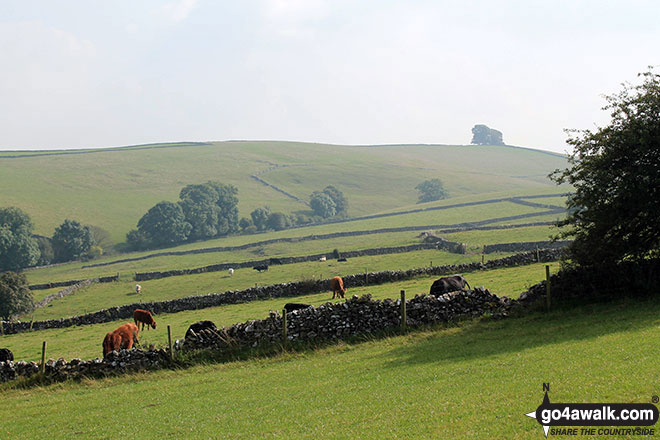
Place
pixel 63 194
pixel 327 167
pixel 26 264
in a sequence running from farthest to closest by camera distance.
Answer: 1. pixel 327 167
2. pixel 63 194
3. pixel 26 264

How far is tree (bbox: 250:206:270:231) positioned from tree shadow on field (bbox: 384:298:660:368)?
342 feet

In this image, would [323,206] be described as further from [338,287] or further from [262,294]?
[338,287]

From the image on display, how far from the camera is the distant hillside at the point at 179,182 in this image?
12338 cm

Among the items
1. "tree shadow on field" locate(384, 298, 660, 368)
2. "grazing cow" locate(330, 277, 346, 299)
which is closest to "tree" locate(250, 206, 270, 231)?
"grazing cow" locate(330, 277, 346, 299)

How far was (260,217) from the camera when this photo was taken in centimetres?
12388

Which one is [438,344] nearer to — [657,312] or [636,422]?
[657,312]

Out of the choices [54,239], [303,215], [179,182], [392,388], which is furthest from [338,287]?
[179,182]

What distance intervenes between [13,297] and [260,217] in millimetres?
79121

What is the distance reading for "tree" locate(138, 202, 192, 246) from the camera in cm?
10700

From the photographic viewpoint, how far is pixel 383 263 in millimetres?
53781

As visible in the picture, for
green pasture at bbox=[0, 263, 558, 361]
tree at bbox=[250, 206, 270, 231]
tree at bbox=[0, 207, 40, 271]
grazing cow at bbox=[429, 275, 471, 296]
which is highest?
tree at bbox=[250, 206, 270, 231]

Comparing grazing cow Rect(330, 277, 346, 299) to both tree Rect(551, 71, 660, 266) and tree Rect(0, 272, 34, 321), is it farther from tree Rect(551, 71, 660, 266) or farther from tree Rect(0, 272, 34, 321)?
tree Rect(0, 272, 34, 321)

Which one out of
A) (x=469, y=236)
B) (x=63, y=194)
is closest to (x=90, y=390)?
(x=469, y=236)

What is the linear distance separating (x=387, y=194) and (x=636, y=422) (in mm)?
149188
